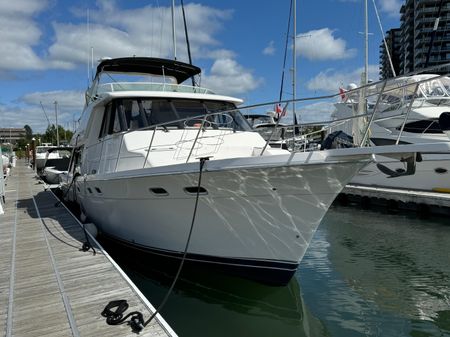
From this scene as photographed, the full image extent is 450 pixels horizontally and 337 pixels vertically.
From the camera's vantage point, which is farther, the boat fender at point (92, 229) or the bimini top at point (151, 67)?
the bimini top at point (151, 67)

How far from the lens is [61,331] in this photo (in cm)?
407

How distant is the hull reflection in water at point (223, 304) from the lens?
545 cm

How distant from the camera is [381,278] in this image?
7.34 meters

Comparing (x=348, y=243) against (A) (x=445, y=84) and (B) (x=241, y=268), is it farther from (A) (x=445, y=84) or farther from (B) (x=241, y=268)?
(A) (x=445, y=84)

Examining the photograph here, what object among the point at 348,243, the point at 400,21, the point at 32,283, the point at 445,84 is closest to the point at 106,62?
the point at 32,283

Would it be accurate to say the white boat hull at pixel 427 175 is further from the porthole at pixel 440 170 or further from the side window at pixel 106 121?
the side window at pixel 106 121

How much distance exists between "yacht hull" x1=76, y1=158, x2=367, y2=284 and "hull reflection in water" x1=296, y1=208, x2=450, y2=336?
1.07 m

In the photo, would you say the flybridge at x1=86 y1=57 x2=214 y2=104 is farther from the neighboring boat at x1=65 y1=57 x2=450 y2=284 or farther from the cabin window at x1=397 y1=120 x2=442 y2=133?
the cabin window at x1=397 y1=120 x2=442 y2=133

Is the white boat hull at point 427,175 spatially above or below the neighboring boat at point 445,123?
below

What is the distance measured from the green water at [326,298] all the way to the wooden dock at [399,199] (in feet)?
11.5

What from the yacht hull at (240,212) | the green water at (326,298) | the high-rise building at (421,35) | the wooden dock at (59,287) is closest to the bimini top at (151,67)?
the yacht hull at (240,212)

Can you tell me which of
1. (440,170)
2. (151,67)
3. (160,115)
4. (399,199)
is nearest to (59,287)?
(160,115)

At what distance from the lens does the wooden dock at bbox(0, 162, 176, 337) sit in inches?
163

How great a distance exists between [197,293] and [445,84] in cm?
1438
